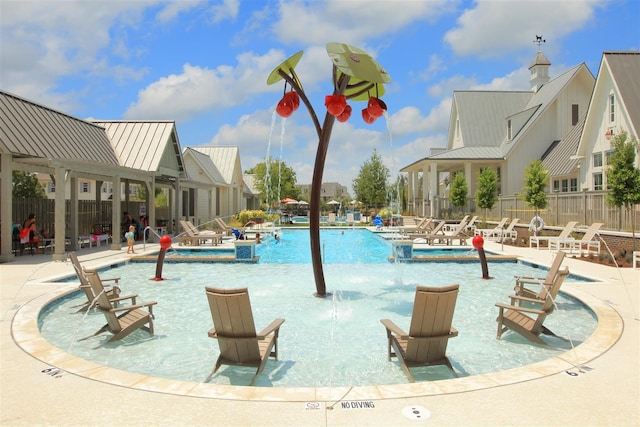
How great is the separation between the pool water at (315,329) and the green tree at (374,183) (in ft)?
141

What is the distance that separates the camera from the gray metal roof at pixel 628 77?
63.0 feet

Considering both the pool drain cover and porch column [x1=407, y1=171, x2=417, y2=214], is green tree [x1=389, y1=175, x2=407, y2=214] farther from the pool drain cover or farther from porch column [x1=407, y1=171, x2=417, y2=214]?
the pool drain cover

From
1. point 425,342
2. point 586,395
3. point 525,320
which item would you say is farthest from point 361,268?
point 586,395

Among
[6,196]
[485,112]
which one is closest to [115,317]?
[6,196]

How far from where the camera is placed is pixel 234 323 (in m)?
4.86

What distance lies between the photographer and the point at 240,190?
156ft

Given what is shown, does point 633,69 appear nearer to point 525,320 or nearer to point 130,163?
point 525,320

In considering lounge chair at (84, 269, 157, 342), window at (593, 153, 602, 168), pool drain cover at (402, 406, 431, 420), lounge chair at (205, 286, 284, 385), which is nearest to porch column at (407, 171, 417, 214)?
window at (593, 153, 602, 168)

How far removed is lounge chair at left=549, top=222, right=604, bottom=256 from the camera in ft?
50.4

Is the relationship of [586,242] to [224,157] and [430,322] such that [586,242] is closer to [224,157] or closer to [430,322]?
[430,322]

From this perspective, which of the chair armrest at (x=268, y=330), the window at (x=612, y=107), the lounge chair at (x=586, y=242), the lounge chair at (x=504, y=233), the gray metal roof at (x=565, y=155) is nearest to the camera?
the chair armrest at (x=268, y=330)

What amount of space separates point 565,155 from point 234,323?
26.7 m

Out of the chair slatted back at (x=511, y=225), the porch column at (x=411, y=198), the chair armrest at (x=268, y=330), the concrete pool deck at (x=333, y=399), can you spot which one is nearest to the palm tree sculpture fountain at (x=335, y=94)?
the chair armrest at (x=268, y=330)

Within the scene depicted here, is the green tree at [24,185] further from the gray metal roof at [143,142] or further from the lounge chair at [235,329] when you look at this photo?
the lounge chair at [235,329]
